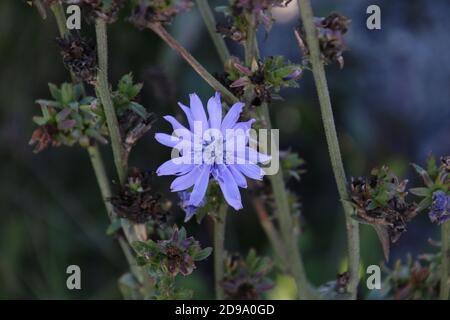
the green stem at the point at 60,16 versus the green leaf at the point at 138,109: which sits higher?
the green stem at the point at 60,16

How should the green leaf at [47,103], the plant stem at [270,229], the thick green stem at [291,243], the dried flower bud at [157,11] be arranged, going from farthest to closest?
the plant stem at [270,229] → the thick green stem at [291,243] → the green leaf at [47,103] → the dried flower bud at [157,11]

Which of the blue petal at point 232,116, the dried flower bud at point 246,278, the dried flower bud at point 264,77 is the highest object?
the dried flower bud at point 264,77

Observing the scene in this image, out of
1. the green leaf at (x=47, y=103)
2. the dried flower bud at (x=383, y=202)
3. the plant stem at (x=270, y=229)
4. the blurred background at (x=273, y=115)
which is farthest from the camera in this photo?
the blurred background at (x=273, y=115)

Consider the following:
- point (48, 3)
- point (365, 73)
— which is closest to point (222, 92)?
point (48, 3)

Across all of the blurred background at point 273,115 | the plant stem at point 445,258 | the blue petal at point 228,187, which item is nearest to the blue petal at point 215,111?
the blue petal at point 228,187

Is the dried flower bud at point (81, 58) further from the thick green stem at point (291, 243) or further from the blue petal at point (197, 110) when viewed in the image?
the thick green stem at point (291, 243)

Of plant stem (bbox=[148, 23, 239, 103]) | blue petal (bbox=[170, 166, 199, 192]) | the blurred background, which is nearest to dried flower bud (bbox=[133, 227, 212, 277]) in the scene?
blue petal (bbox=[170, 166, 199, 192])
